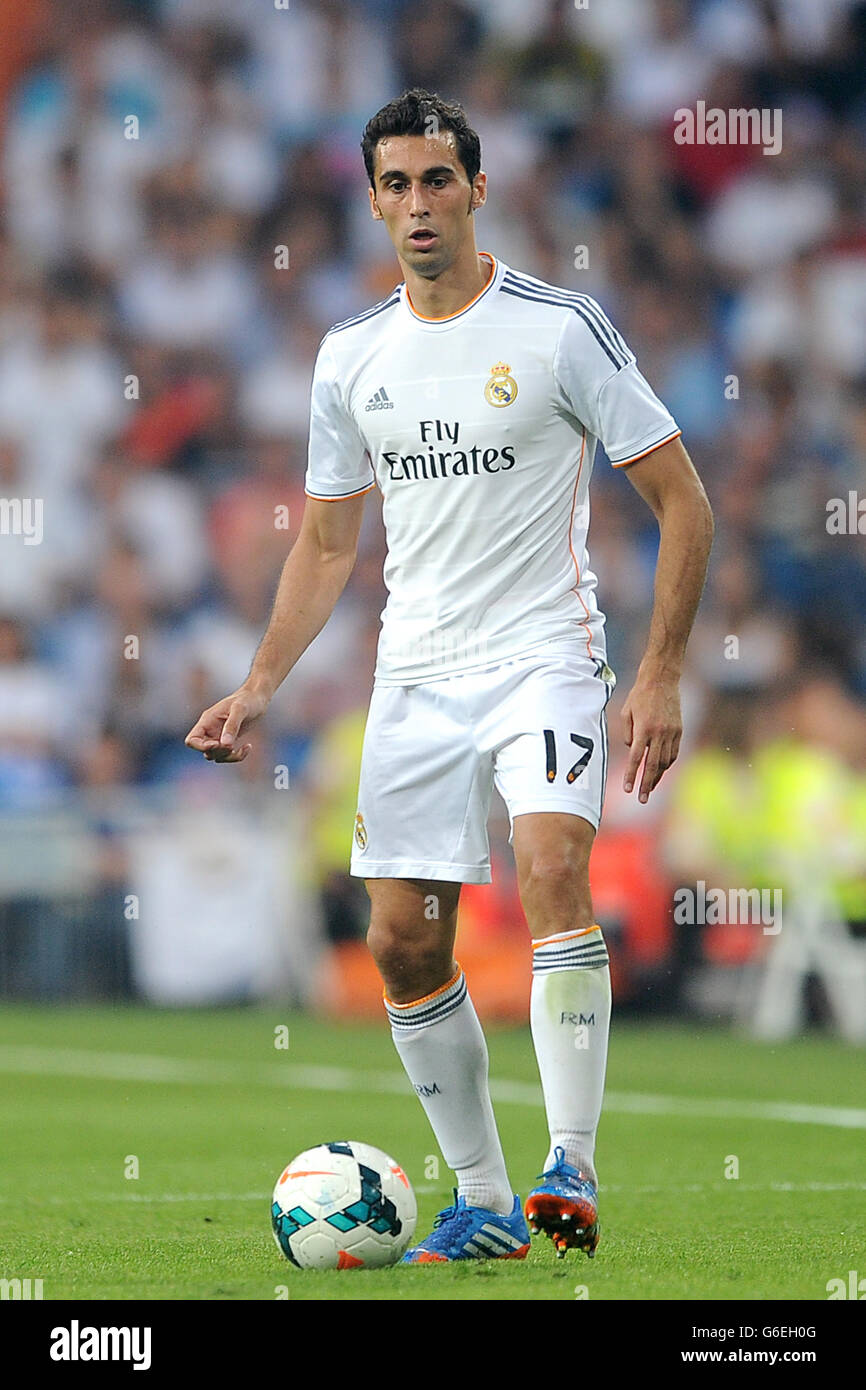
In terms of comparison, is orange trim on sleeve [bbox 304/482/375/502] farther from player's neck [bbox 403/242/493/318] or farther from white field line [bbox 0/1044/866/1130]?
white field line [bbox 0/1044/866/1130]

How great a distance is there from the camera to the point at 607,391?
4.80 m

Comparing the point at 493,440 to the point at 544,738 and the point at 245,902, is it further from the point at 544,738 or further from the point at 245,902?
the point at 245,902

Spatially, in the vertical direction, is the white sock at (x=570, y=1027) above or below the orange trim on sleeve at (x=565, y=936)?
below

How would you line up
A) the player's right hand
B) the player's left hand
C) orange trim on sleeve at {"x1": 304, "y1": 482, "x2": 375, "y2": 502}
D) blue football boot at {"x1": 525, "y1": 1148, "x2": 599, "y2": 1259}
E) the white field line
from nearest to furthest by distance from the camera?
blue football boot at {"x1": 525, "y1": 1148, "x2": 599, "y2": 1259} → the player's left hand → the player's right hand → orange trim on sleeve at {"x1": 304, "y1": 482, "x2": 375, "y2": 502} → the white field line

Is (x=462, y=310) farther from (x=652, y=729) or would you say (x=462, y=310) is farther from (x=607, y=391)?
(x=652, y=729)

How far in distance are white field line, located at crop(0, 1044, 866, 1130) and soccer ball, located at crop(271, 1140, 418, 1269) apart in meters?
3.33

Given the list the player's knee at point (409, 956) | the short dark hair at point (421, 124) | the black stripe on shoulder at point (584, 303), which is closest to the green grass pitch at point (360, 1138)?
the player's knee at point (409, 956)

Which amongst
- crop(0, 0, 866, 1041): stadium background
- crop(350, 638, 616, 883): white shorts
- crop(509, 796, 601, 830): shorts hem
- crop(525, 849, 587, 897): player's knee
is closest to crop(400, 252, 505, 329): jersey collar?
crop(350, 638, 616, 883): white shorts

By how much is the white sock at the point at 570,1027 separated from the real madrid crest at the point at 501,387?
1.15 meters

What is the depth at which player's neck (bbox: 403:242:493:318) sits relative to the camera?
4.98 meters

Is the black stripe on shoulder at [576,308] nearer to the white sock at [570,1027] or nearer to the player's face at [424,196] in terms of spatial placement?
the player's face at [424,196]

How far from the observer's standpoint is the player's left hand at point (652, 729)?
4.59 m

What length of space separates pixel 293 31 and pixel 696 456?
4579mm
